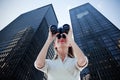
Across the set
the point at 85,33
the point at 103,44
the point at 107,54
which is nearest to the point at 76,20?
the point at 85,33

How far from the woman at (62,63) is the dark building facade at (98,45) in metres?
45.0

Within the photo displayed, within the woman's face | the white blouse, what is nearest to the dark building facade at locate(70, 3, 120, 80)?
the woman's face

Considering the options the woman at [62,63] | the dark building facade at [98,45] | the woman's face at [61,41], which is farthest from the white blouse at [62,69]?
the dark building facade at [98,45]

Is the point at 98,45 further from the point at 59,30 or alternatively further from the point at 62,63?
the point at 62,63

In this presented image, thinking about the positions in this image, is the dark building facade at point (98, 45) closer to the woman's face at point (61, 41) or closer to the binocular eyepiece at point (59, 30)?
the woman's face at point (61, 41)

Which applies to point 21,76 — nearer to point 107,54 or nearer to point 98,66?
point 98,66

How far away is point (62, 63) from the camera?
2.54 meters

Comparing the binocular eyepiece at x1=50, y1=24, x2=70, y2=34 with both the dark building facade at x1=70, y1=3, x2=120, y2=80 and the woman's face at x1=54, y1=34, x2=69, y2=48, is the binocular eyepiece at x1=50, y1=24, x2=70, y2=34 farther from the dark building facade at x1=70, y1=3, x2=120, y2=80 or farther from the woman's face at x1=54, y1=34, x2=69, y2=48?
the dark building facade at x1=70, y1=3, x2=120, y2=80

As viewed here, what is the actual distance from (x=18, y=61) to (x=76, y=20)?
168 ft

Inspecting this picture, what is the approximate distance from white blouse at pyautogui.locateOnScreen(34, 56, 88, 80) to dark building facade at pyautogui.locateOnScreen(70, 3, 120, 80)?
4504 cm

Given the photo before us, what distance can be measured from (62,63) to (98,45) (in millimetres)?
59056

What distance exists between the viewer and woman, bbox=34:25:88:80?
2408 mm

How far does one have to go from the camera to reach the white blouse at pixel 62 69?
241 centimetres

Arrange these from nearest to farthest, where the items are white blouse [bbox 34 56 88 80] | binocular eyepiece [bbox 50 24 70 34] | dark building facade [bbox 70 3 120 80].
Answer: white blouse [bbox 34 56 88 80], binocular eyepiece [bbox 50 24 70 34], dark building facade [bbox 70 3 120 80]
